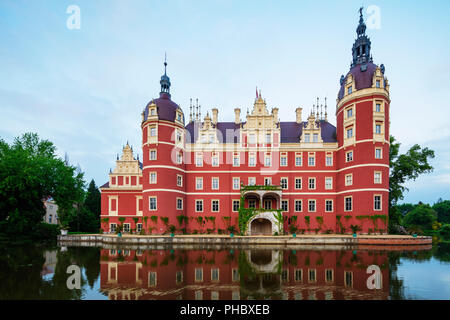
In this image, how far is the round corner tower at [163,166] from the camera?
31000 millimetres

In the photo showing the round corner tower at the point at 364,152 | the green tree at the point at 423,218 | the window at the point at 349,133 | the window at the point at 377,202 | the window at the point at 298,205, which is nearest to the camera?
the window at the point at 377,202

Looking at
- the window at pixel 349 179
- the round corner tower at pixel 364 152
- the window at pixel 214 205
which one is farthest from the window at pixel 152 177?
the window at pixel 349 179

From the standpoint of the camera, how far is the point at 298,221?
33.1 m

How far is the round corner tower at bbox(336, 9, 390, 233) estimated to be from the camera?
29.0 meters

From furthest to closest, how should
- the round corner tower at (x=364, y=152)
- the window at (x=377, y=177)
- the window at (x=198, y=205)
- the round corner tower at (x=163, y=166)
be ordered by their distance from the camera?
1. the window at (x=198, y=205)
2. the round corner tower at (x=163, y=166)
3. the window at (x=377, y=177)
4. the round corner tower at (x=364, y=152)

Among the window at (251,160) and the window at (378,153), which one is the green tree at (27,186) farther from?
the window at (378,153)

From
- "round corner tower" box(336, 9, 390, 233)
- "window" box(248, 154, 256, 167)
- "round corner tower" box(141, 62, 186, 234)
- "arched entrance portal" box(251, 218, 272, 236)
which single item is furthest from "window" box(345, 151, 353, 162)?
"round corner tower" box(141, 62, 186, 234)

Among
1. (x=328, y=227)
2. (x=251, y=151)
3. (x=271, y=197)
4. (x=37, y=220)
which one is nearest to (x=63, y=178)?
(x=37, y=220)

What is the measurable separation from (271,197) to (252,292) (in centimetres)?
2396

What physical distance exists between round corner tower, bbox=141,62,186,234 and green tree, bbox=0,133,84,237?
1411 centimetres

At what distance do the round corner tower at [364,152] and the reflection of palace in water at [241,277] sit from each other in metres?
11.9

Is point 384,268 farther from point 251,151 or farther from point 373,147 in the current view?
point 251,151

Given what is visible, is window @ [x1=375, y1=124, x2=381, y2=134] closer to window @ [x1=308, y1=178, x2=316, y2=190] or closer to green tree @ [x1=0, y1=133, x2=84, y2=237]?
window @ [x1=308, y1=178, x2=316, y2=190]

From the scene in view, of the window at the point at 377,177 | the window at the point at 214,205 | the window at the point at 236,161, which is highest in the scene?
the window at the point at 236,161
